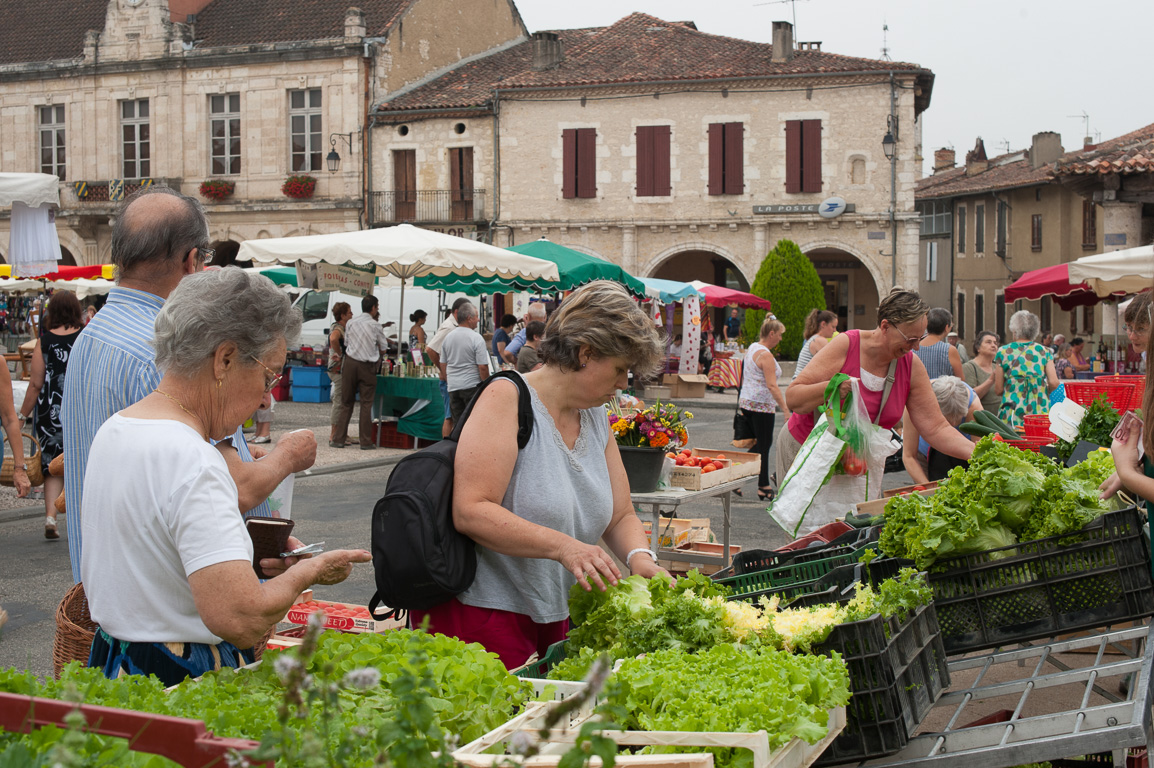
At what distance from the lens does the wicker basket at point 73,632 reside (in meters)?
2.69

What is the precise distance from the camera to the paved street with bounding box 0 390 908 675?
5855mm

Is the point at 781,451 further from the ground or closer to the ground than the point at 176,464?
closer to the ground

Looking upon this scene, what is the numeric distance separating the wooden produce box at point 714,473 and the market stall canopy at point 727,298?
18418 millimetres

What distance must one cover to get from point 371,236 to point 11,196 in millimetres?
5332

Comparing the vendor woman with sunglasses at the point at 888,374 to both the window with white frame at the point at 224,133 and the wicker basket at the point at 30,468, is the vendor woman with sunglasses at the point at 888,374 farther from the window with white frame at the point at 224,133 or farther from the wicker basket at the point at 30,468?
the window with white frame at the point at 224,133

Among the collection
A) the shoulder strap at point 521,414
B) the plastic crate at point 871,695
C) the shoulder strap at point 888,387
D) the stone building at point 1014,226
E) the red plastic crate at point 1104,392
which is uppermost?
the stone building at point 1014,226

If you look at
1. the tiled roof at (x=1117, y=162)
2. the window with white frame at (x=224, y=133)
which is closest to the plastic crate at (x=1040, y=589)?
the tiled roof at (x=1117, y=162)

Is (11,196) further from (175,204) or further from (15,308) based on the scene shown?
(15,308)

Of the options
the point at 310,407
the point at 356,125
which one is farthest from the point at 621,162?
the point at 310,407

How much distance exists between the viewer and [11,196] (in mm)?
8367

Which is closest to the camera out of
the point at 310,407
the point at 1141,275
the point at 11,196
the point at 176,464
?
the point at 176,464

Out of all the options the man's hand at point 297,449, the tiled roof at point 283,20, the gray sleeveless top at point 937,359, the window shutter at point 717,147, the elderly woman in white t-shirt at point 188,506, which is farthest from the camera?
the tiled roof at point 283,20

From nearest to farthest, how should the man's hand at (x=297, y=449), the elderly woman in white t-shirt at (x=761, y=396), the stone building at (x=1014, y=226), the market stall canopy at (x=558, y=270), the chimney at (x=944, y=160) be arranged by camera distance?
the man's hand at (x=297, y=449)
the elderly woman in white t-shirt at (x=761, y=396)
the market stall canopy at (x=558, y=270)
the stone building at (x=1014, y=226)
the chimney at (x=944, y=160)

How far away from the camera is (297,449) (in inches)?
113
